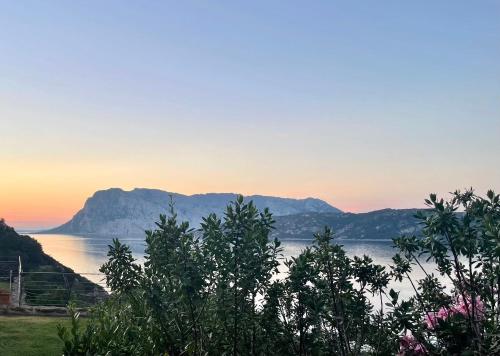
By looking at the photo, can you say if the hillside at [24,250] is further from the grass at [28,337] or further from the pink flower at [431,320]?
the pink flower at [431,320]

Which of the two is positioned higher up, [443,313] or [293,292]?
[293,292]

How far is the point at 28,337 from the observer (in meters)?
13.7

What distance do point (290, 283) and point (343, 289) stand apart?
1053mm

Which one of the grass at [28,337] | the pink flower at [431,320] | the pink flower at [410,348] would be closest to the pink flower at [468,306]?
the pink flower at [431,320]

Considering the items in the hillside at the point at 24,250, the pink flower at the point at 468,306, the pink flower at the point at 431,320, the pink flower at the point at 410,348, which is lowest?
the hillside at the point at 24,250

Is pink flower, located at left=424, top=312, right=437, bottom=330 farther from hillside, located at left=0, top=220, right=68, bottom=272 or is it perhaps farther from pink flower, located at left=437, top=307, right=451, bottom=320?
hillside, located at left=0, top=220, right=68, bottom=272

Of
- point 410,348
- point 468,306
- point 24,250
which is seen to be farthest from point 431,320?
point 24,250

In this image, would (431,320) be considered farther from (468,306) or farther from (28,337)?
(28,337)

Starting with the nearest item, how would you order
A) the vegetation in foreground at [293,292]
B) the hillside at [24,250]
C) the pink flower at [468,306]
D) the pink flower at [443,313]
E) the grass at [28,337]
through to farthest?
1. the vegetation in foreground at [293,292]
2. the pink flower at [468,306]
3. the pink flower at [443,313]
4. the grass at [28,337]
5. the hillside at [24,250]

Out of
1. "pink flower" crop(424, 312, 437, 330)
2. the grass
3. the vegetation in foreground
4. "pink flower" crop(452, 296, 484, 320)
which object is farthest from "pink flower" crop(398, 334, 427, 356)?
the grass

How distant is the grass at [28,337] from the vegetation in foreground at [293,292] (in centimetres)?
503

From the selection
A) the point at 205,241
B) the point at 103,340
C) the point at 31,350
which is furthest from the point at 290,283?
the point at 31,350

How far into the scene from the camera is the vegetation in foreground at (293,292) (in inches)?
274

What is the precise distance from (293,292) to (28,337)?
9.72 metres
